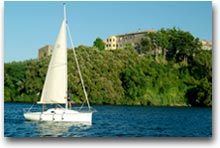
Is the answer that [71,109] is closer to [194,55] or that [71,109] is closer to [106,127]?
[106,127]

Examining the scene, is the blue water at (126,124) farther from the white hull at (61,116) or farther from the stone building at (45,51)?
the stone building at (45,51)

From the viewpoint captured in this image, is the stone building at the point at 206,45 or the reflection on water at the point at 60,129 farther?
the stone building at the point at 206,45

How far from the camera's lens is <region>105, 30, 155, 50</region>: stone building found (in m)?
7.39

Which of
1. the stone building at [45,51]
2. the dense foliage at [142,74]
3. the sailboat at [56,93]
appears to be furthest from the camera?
the dense foliage at [142,74]

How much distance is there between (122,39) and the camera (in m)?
7.50

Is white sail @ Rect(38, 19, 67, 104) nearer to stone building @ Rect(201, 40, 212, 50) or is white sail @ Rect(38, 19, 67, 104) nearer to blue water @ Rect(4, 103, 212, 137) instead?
blue water @ Rect(4, 103, 212, 137)

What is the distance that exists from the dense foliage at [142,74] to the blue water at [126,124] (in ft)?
0.42

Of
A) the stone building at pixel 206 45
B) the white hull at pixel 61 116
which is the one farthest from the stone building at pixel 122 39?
the white hull at pixel 61 116

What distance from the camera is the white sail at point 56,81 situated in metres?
7.27

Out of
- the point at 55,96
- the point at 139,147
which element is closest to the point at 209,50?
the point at 139,147

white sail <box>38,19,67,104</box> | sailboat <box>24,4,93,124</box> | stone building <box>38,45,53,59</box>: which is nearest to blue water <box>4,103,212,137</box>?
sailboat <box>24,4,93,124</box>

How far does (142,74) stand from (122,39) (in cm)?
91

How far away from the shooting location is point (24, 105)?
7285 mm

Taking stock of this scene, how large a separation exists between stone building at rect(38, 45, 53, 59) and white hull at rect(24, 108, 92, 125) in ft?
2.34
